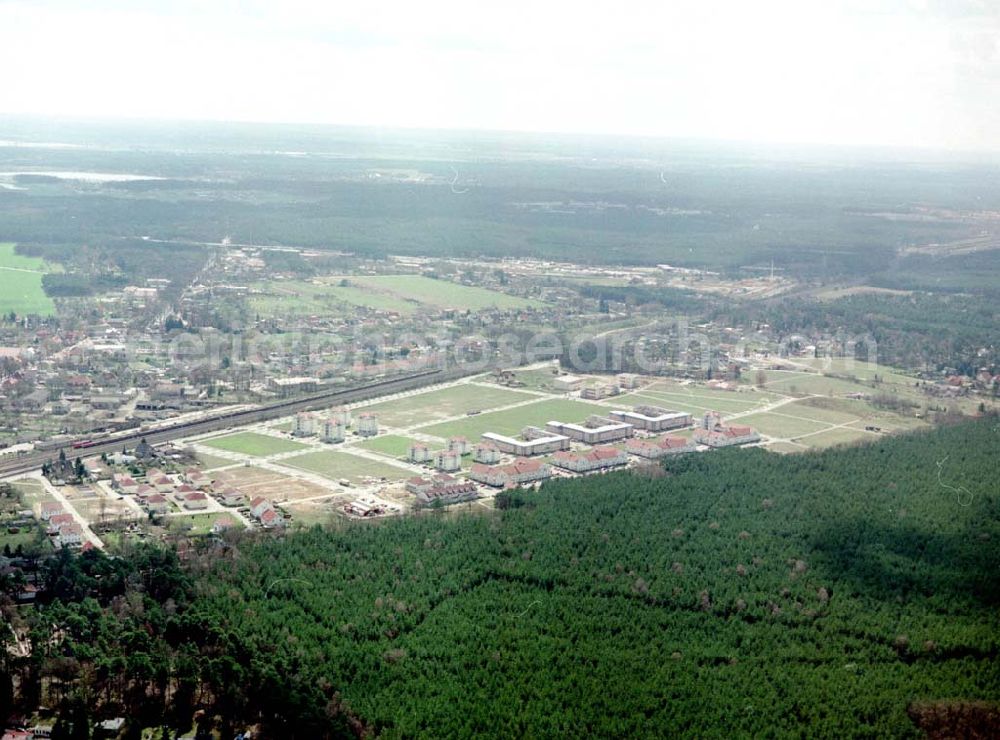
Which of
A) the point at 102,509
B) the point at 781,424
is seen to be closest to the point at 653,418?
the point at 781,424

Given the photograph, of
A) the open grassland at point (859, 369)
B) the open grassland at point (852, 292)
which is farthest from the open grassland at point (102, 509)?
the open grassland at point (852, 292)

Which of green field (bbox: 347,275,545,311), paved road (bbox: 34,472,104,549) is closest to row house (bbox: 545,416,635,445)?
paved road (bbox: 34,472,104,549)

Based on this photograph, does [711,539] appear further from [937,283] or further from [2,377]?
[937,283]

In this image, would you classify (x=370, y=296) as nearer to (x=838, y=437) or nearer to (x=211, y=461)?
(x=211, y=461)

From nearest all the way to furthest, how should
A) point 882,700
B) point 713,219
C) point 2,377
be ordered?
1. point 882,700
2. point 2,377
3. point 713,219

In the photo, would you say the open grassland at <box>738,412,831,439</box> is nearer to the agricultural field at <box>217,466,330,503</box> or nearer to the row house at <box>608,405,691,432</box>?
the row house at <box>608,405,691,432</box>

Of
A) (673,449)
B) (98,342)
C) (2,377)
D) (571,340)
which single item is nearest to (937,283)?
(571,340)

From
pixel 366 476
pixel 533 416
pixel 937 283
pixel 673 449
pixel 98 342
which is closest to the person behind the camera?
pixel 366 476
